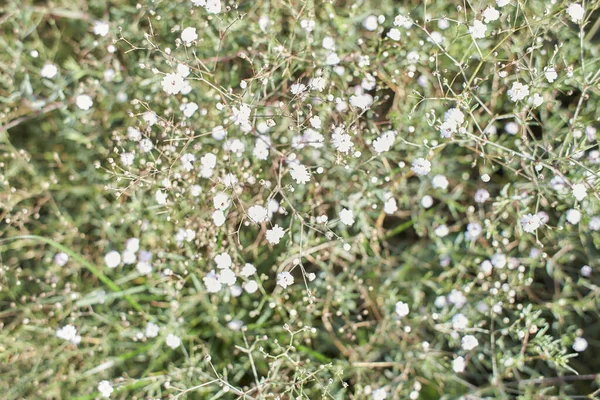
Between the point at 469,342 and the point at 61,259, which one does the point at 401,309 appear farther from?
the point at 61,259

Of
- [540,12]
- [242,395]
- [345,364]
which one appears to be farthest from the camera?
[345,364]

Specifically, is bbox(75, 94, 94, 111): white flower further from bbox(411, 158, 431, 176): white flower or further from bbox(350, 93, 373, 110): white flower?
bbox(411, 158, 431, 176): white flower

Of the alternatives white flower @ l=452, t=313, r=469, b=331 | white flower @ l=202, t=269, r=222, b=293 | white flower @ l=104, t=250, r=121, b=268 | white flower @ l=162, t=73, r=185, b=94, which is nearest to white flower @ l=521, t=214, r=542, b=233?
white flower @ l=452, t=313, r=469, b=331

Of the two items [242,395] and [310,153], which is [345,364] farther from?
[310,153]

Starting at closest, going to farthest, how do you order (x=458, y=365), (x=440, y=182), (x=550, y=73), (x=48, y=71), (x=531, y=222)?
(x=550, y=73), (x=531, y=222), (x=458, y=365), (x=440, y=182), (x=48, y=71)

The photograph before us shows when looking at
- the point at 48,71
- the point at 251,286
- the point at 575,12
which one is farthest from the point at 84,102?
the point at 575,12

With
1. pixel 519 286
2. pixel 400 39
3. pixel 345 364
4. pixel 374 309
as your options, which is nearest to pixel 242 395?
pixel 345 364
